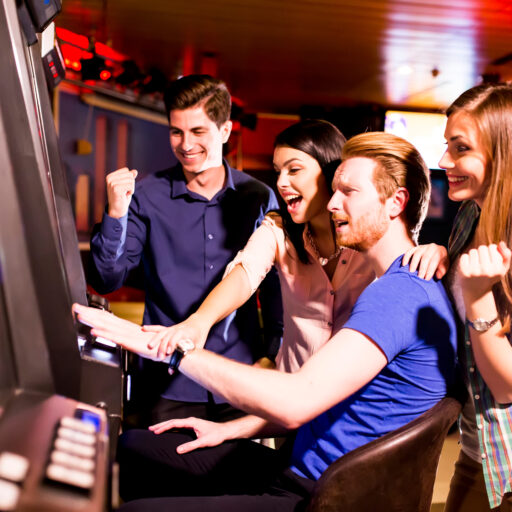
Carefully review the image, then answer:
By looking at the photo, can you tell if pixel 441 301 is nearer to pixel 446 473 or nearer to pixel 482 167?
pixel 482 167

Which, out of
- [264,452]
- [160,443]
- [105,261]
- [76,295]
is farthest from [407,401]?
[105,261]

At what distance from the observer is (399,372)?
3.84 ft

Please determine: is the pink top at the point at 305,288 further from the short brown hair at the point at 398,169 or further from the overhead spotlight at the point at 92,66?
the overhead spotlight at the point at 92,66

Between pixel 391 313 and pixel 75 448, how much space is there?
690 millimetres

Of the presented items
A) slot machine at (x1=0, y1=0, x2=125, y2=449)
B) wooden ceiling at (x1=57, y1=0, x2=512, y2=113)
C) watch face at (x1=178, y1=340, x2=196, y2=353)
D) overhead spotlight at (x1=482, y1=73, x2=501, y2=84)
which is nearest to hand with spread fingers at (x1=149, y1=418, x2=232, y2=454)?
watch face at (x1=178, y1=340, x2=196, y2=353)

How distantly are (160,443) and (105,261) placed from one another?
2.13ft

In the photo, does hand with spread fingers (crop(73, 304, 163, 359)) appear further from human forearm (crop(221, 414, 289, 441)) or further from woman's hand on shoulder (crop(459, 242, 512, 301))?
woman's hand on shoulder (crop(459, 242, 512, 301))

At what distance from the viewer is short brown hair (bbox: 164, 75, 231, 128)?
1.94 metres

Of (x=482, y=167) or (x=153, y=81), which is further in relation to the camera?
(x=153, y=81)

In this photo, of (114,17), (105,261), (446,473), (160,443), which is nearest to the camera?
(160,443)

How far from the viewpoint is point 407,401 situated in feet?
3.85

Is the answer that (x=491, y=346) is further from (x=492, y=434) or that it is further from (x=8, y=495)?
(x=8, y=495)

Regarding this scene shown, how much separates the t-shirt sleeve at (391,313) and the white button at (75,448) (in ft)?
2.02

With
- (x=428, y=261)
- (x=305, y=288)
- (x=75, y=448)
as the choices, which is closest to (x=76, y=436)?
(x=75, y=448)
